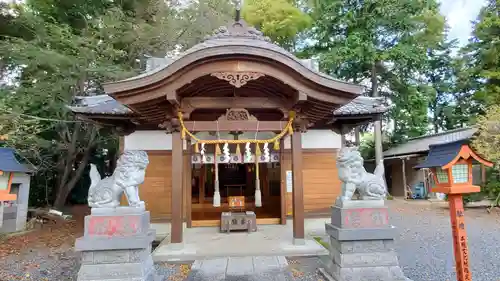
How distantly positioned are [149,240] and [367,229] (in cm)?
320

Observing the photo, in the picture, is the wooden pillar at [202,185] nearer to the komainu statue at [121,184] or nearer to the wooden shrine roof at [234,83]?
the wooden shrine roof at [234,83]

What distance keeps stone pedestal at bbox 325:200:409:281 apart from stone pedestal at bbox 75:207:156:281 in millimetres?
2840

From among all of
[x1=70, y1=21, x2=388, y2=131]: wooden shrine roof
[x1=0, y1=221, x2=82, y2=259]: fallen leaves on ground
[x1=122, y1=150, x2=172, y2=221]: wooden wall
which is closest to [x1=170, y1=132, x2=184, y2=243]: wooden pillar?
[x1=70, y1=21, x2=388, y2=131]: wooden shrine roof

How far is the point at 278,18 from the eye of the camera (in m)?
16.7

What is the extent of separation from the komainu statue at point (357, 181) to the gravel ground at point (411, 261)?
59.2 inches

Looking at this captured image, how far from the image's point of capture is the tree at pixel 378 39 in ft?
48.1

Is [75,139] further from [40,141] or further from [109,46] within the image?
[109,46]

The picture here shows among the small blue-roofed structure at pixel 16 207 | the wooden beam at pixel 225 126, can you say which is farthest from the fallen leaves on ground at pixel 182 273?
the small blue-roofed structure at pixel 16 207

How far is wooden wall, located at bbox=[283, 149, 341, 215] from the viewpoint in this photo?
8.46m

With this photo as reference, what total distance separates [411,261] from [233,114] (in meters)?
4.47

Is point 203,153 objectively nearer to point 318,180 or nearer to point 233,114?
point 233,114

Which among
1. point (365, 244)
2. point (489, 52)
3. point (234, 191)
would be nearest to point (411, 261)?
point (365, 244)

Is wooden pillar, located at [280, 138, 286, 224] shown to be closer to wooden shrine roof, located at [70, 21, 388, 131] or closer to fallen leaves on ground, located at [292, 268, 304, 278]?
wooden shrine roof, located at [70, 21, 388, 131]

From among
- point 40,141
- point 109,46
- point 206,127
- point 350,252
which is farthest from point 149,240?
point 109,46
